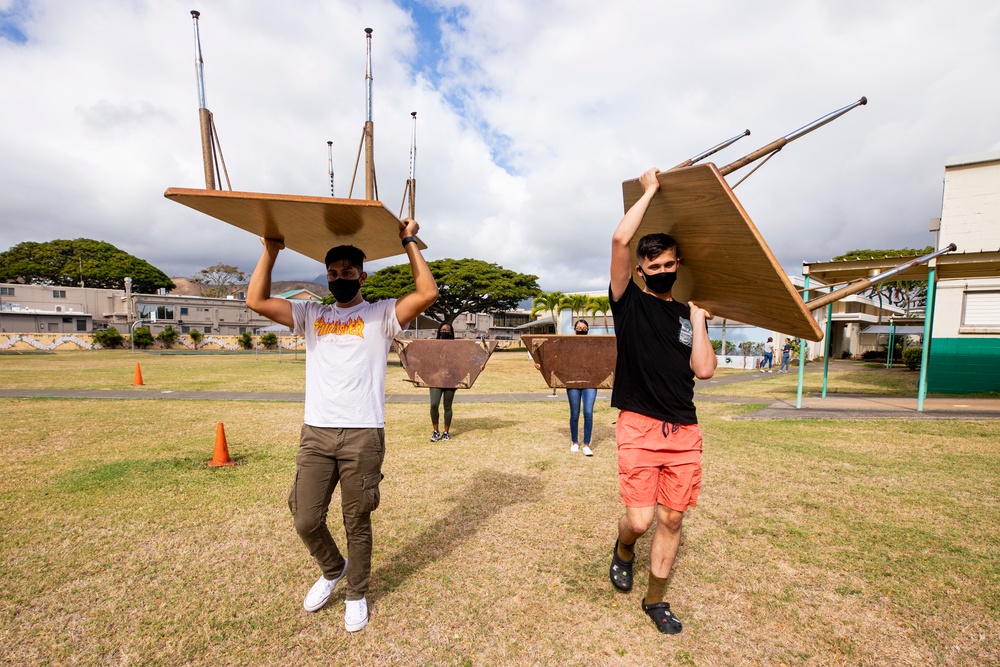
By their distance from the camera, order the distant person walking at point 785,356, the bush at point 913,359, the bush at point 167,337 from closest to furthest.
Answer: the bush at point 913,359, the distant person walking at point 785,356, the bush at point 167,337

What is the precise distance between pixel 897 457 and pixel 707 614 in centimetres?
548

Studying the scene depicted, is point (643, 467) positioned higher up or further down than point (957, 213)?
further down

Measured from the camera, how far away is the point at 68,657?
7.91ft

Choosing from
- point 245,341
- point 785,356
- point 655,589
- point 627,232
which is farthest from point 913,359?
point 245,341

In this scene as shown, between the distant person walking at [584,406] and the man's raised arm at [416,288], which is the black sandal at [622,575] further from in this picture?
the distant person walking at [584,406]

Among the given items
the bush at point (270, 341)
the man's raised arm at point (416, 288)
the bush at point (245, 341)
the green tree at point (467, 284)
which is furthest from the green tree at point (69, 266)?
the man's raised arm at point (416, 288)

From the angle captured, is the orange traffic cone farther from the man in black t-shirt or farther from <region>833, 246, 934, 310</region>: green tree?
<region>833, 246, 934, 310</region>: green tree

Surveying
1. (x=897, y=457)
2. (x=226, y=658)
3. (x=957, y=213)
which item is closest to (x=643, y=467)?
(x=226, y=658)

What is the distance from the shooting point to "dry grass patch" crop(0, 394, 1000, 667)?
2.54 meters

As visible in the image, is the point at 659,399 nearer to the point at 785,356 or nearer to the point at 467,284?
the point at 785,356

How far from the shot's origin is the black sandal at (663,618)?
2648mm

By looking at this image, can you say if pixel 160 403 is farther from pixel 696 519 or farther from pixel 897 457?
pixel 897 457

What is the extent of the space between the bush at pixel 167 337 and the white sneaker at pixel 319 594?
48335 millimetres

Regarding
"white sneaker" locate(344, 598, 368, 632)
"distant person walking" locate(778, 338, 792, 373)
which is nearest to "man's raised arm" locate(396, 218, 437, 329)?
"white sneaker" locate(344, 598, 368, 632)
